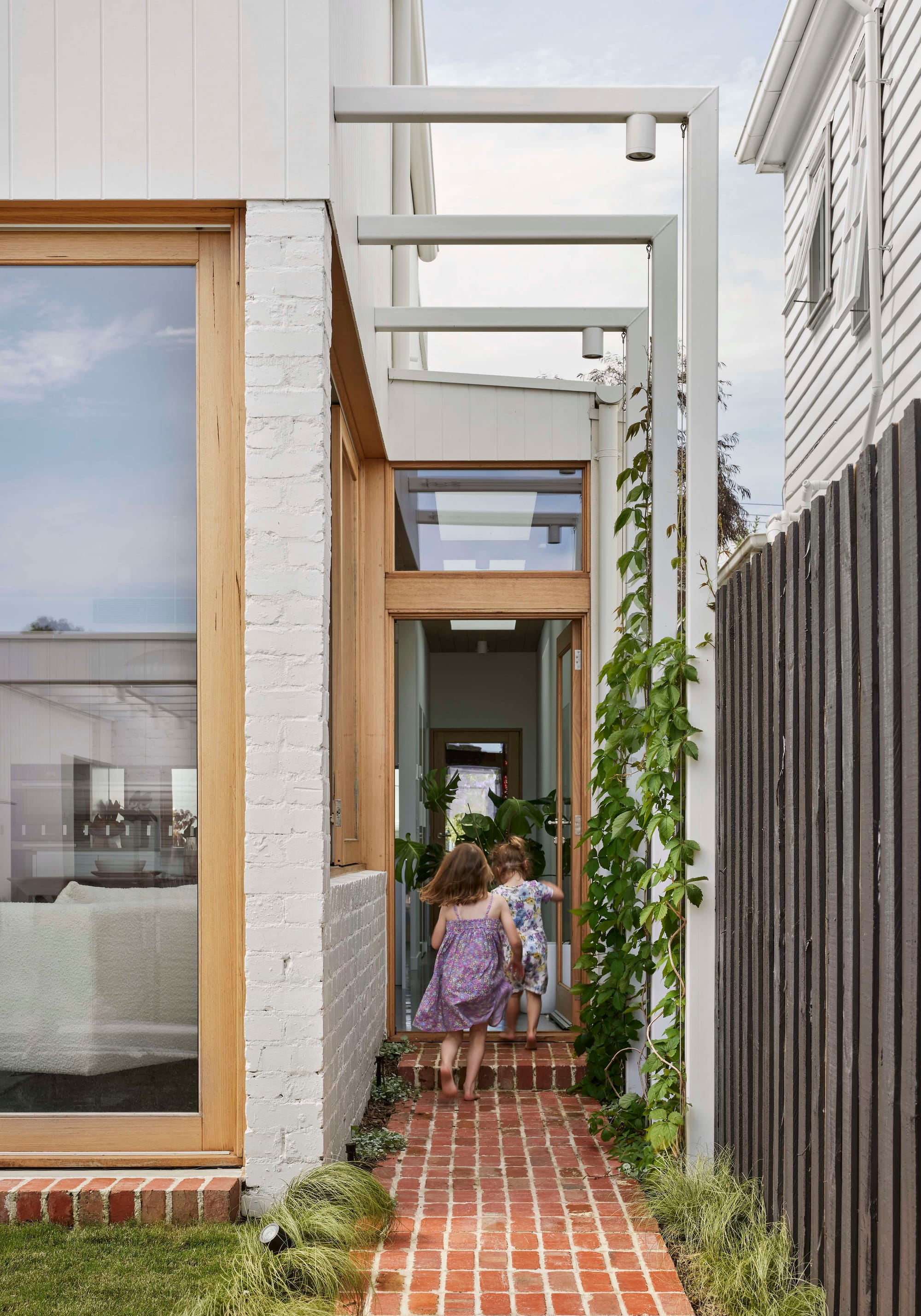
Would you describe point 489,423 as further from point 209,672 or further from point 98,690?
point 98,690

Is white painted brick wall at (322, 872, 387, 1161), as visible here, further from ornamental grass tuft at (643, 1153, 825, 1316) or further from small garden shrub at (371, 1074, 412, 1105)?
ornamental grass tuft at (643, 1153, 825, 1316)

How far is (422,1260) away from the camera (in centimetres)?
328

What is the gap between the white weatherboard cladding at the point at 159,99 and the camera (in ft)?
11.7

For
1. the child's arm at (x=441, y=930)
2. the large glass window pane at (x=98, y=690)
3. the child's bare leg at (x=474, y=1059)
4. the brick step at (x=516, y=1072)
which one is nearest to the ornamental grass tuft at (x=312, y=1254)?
the large glass window pane at (x=98, y=690)

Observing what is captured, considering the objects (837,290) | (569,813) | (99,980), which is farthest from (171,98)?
(837,290)

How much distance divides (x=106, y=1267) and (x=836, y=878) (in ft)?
6.68

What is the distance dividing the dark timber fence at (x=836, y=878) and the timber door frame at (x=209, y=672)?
147 centimetres

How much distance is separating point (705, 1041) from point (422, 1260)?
1.18 metres

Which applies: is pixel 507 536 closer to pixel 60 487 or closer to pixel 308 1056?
pixel 60 487

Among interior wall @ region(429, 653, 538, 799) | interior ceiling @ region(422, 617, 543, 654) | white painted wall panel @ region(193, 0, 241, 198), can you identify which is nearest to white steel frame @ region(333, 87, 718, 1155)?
white painted wall panel @ region(193, 0, 241, 198)

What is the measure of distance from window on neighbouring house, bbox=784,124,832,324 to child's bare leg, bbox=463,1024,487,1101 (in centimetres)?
466

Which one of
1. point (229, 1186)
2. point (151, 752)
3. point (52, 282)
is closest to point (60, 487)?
point (52, 282)

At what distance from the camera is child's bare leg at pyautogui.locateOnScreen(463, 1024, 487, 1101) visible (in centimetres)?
544

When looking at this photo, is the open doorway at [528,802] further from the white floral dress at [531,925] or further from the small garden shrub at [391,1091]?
the small garden shrub at [391,1091]
